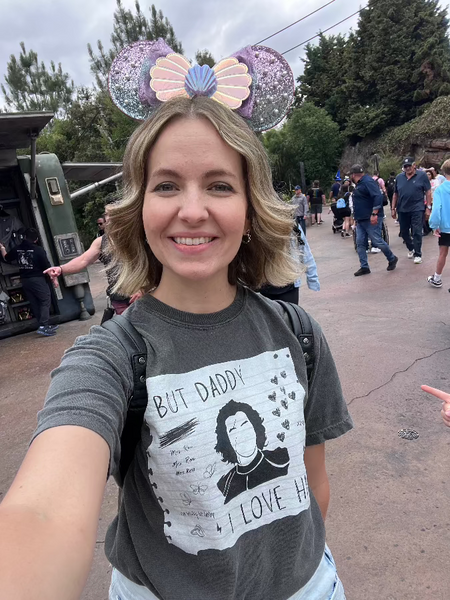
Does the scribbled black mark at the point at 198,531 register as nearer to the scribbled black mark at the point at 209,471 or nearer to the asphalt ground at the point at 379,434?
the scribbled black mark at the point at 209,471

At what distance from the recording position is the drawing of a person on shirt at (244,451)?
3.21ft

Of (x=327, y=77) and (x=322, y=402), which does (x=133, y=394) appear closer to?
(x=322, y=402)

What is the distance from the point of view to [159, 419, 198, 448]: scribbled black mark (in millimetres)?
931

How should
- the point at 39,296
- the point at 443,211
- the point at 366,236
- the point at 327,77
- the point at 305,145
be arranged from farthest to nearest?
the point at 327,77
the point at 305,145
the point at 366,236
the point at 39,296
the point at 443,211

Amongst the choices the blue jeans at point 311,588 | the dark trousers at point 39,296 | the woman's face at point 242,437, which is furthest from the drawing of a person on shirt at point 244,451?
the dark trousers at point 39,296

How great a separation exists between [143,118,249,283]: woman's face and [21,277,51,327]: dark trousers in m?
6.25

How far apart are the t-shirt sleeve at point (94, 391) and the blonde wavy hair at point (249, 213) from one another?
414 mm

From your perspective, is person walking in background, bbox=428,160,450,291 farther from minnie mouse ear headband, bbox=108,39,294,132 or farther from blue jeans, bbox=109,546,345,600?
blue jeans, bbox=109,546,345,600

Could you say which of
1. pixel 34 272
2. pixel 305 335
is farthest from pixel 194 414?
pixel 34 272

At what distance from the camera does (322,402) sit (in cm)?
125

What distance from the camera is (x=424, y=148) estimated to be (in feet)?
90.3

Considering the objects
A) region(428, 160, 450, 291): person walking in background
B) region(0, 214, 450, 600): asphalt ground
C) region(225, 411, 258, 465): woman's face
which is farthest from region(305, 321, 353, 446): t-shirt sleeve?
region(428, 160, 450, 291): person walking in background

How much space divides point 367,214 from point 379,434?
5.54 meters

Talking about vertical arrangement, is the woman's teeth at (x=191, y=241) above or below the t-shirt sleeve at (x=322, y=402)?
above
